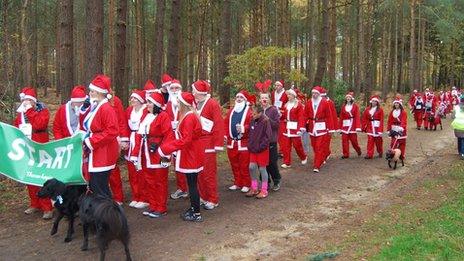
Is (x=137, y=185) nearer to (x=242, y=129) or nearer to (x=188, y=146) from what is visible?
(x=188, y=146)

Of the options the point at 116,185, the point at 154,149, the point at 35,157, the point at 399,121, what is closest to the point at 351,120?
the point at 399,121

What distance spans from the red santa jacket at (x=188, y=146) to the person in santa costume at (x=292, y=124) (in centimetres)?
499

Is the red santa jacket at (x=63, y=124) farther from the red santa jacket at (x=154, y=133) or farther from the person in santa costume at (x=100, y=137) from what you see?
the red santa jacket at (x=154, y=133)

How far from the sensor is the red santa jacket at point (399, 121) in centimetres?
1332

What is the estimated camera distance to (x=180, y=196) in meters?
9.59

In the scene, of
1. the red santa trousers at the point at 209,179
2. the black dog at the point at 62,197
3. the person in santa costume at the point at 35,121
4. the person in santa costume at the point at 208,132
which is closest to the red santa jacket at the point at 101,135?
the black dog at the point at 62,197

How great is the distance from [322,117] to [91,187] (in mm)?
6947

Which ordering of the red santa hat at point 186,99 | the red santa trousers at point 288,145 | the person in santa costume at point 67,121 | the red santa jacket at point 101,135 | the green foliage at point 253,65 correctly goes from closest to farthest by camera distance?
1. the red santa jacket at point 101,135
2. the red santa hat at point 186,99
3. the person in santa costume at point 67,121
4. the red santa trousers at point 288,145
5. the green foliage at point 253,65

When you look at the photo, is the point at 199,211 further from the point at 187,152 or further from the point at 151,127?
the point at 151,127

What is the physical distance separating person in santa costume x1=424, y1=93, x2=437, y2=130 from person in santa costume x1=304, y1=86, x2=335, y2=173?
11.2m

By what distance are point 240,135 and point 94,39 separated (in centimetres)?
395

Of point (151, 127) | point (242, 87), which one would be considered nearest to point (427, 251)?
point (151, 127)

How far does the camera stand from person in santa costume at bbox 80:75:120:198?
7.04 m

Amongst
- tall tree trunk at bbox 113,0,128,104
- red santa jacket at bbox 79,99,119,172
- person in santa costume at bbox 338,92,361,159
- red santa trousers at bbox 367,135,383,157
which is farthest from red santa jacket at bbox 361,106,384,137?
red santa jacket at bbox 79,99,119,172
